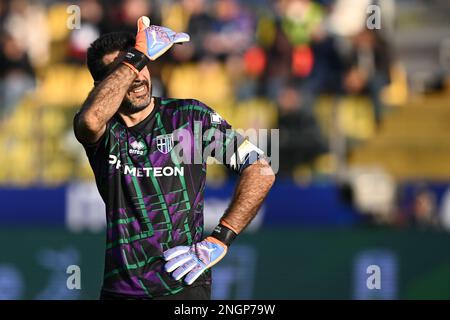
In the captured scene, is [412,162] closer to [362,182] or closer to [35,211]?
[362,182]

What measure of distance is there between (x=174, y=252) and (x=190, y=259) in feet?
0.33

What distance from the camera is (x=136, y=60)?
6.08m

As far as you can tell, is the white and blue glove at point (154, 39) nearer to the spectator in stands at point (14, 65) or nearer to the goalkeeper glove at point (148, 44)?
the goalkeeper glove at point (148, 44)

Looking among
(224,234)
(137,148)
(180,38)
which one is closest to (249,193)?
(224,234)

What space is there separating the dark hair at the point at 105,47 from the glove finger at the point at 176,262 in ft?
3.96

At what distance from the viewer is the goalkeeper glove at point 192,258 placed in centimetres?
608

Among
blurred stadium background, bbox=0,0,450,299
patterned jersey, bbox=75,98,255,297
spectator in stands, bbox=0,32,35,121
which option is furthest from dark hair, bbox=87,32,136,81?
spectator in stands, bbox=0,32,35,121

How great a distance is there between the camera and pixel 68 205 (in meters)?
13.8

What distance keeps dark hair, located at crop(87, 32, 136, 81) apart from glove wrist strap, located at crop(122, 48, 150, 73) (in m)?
0.27

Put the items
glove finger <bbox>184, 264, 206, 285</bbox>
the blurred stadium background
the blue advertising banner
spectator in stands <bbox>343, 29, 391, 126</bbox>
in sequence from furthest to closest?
spectator in stands <bbox>343, 29, 391, 126</bbox> → the blue advertising banner → the blurred stadium background → glove finger <bbox>184, 264, 206, 285</bbox>

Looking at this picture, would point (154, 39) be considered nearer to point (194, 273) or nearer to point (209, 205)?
point (194, 273)

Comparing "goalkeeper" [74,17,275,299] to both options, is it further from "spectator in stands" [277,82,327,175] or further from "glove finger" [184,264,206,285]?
"spectator in stands" [277,82,327,175]

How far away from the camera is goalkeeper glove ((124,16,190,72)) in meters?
Result: 6.09

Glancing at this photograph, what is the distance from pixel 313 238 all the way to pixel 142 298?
7140 millimetres
